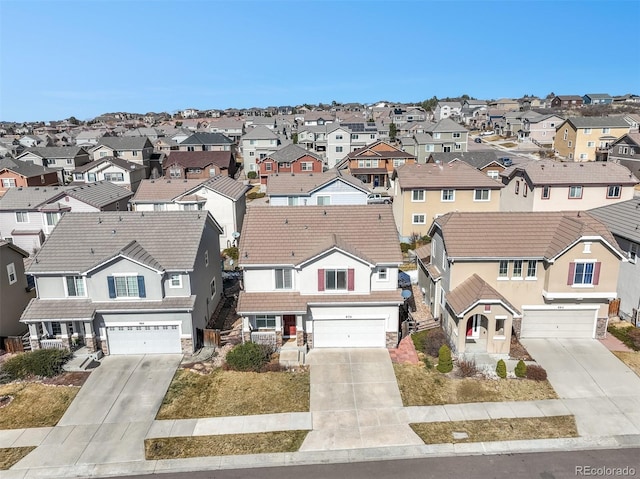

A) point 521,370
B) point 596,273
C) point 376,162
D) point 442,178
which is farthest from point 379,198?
point 521,370

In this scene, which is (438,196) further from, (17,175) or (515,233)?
(17,175)

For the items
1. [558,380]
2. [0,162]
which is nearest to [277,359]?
[558,380]

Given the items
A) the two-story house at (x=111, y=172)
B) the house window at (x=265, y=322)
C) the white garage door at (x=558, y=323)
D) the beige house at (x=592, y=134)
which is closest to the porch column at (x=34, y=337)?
the house window at (x=265, y=322)

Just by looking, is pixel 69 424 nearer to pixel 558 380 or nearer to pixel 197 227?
pixel 197 227

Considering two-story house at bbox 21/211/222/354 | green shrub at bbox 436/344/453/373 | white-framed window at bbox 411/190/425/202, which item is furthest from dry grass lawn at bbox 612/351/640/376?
two-story house at bbox 21/211/222/354

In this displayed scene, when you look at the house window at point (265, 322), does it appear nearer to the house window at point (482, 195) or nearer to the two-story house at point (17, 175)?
the house window at point (482, 195)

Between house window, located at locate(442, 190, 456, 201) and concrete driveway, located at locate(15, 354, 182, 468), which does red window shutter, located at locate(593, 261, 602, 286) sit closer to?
house window, located at locate(442, 190, 456, 201)
